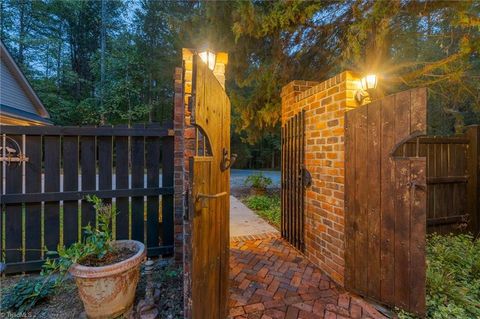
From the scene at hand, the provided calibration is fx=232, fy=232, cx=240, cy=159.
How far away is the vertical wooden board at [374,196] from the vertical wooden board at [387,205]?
0.11 feet

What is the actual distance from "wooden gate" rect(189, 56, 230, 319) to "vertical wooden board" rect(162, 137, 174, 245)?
1.36 metres

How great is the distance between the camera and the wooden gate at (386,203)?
1.77 metres

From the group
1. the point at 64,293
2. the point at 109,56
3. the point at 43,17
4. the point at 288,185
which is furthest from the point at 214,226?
the point at 43,17

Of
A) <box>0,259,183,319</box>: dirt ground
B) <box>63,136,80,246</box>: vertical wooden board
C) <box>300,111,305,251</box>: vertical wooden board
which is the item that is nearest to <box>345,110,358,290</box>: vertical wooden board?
<box>300,111,305,251</box>: vertical wooden board

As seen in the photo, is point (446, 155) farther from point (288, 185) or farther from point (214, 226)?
point (214, 226)

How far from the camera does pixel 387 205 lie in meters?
1.92

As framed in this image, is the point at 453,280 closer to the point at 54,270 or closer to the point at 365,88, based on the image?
the point at 365,88

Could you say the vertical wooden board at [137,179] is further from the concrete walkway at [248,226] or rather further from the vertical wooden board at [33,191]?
the concrete walkway at [248,226]

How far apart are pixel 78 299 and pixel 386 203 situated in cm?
292

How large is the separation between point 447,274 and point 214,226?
2580 mm

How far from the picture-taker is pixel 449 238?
3426 millimetres

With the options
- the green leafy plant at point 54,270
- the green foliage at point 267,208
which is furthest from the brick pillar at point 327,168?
the green leafy plant at point 54,270

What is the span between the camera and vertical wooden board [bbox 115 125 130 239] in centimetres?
281

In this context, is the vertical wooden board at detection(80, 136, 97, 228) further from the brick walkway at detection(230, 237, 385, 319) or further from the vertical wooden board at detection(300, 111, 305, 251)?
the vertical wooden board at detection(300, 111, 305, 251)
